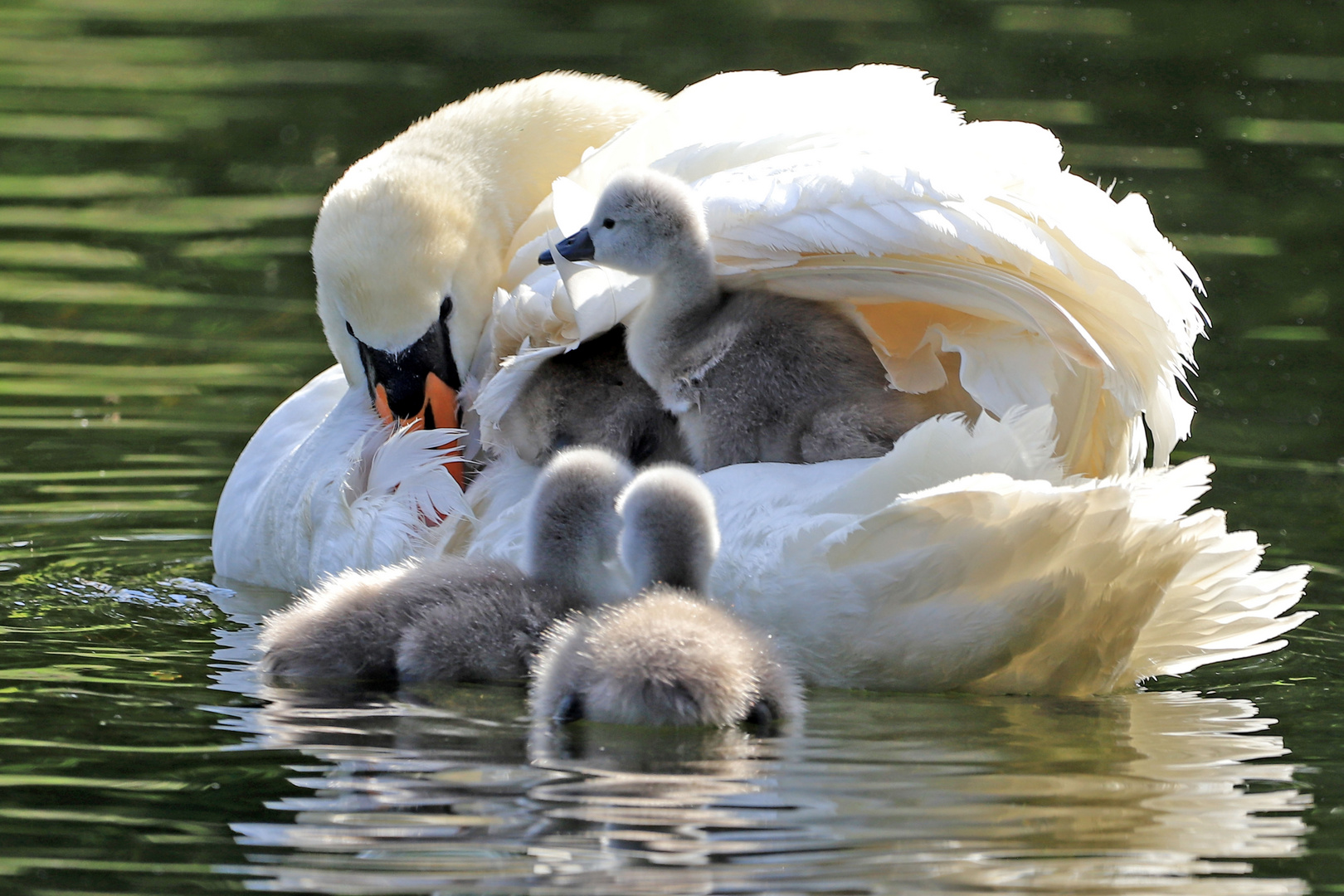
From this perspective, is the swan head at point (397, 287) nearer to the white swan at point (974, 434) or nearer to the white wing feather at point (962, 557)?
the white swan at point (974, 434)

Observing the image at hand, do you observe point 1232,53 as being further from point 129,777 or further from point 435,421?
point 129,777

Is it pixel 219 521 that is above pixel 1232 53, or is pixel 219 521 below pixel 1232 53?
below

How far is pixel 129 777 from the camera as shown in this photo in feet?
14.0

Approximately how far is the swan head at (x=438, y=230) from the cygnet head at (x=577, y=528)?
107 cm

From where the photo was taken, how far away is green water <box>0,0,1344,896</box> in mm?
3822

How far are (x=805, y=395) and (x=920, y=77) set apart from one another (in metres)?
1.25

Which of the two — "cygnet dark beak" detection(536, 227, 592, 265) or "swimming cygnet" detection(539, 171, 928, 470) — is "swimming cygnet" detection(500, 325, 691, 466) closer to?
"swimming cygnet" detection(539, 171, 928, 470)

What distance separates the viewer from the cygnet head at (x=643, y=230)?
17.1 feet

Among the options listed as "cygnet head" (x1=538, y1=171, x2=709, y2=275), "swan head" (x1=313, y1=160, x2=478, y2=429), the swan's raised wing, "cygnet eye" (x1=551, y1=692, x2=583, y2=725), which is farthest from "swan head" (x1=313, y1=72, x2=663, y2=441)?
"cygnet eye" (x1=551, y1=692, x2=583, y2=725)

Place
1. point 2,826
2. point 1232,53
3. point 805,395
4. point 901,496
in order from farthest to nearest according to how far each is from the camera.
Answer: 1. point 1232,53
2. point 805,395
3. point 901,496
4. point 2,826

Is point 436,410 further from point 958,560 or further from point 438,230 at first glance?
point 958,560

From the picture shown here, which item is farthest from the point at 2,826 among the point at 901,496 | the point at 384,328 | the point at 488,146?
the point at 488,146

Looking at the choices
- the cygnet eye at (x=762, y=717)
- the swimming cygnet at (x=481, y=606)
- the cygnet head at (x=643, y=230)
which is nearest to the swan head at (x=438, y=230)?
the cygnet head at (x=643, y=230)

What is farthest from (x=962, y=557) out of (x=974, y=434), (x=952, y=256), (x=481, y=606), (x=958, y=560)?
(x=481, y=606)
